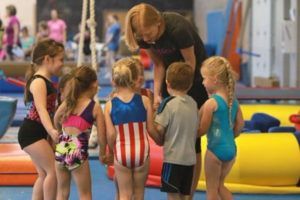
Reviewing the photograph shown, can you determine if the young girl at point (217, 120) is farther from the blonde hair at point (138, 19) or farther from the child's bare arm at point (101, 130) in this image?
the child's bare arm at point (101, 130)

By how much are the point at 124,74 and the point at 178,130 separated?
44 centimetres

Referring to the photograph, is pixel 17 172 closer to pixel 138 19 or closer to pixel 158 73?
pixel 158 73

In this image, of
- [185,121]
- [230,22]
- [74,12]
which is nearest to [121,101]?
[185,121]

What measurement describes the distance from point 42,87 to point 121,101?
1.69 feet

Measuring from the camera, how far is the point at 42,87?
12.5ft

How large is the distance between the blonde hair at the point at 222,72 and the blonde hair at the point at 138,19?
40 cm

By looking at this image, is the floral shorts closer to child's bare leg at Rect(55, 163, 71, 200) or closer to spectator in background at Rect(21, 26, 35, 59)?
child's bare leg at Rect(55, 163, 71, 200)

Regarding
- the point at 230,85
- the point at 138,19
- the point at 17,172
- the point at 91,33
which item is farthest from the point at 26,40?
the point at 230,85

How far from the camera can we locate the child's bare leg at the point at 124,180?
3.63 m

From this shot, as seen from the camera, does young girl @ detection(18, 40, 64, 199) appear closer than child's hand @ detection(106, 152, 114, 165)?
No

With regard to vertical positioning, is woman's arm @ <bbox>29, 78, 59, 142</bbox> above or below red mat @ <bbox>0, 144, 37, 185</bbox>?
above

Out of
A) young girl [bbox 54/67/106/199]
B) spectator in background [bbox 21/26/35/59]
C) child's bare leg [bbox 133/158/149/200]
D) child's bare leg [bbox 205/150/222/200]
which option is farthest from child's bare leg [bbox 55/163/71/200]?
spectator in background [bbox 21/26/35/59]

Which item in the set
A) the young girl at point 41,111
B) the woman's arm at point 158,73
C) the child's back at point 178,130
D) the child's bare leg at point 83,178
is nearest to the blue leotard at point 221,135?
the child's back at point 178,130

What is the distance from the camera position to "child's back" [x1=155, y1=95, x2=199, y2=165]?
3.63m
